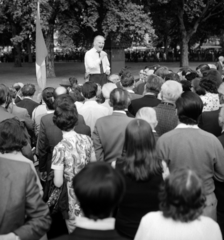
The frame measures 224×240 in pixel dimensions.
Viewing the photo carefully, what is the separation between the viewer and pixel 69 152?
4141 millimetres

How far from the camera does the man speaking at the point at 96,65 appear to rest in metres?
9.61

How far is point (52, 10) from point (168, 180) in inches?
894

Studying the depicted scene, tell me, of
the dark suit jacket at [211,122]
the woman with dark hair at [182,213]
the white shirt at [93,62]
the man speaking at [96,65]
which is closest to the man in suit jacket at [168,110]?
the dark suit jacket at [211,122]

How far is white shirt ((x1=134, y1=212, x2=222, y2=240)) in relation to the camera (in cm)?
254

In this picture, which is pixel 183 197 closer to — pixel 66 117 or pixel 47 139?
pixel 66 117

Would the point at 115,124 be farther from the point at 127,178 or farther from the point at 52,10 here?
the point at 52,10

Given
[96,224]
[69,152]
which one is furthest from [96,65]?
[96,224]

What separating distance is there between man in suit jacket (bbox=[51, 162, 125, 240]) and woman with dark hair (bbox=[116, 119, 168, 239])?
3.21ft

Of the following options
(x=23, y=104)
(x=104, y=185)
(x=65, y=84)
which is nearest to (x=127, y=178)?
(x=104, y=185)

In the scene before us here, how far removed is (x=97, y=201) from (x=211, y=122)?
3.11 m

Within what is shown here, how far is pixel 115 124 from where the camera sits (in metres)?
4.66

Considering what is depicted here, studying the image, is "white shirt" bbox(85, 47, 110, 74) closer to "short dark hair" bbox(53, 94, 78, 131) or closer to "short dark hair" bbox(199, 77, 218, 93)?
"short dark hair" bbox(199, 77, 218, 93)

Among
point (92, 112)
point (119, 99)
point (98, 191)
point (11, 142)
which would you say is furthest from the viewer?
point (92, 112)

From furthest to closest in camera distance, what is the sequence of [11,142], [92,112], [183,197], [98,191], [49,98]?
[92,112], [49,98], [11,142], [183,197], [98,191]
